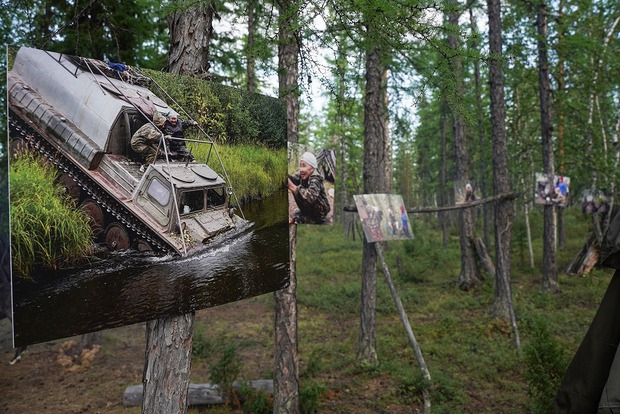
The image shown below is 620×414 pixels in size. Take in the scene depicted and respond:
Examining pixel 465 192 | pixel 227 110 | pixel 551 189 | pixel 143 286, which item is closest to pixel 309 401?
pixel 143 286

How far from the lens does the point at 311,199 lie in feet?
14.5

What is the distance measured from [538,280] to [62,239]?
45.3 ft

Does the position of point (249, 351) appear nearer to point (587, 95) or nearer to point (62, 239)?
point (62, 239)

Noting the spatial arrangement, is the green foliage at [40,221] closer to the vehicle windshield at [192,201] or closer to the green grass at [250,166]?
the vehicle windshield at [192,201]

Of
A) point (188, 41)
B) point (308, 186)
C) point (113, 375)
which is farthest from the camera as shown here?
point (113, 375)

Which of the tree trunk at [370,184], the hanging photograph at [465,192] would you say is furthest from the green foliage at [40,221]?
the hanging photograph at [465,192]

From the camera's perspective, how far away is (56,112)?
6.81ft

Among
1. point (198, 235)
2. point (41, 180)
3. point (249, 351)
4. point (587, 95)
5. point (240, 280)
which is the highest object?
point (587, 95)

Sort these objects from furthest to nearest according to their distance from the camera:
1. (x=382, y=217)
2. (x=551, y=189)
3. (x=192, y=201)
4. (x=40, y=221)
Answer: (x=551, y=189) → (x=382, y=217) → (x=192, y=201) → (x=40, y=221)

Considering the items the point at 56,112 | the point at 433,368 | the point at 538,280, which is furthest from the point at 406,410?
the point at 538,280

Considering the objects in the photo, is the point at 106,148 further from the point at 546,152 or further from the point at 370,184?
the point at 546,152

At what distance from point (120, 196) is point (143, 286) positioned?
514mm

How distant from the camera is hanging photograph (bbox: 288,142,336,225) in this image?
429 centimetres

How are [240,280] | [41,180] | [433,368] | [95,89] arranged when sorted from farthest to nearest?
[433,368] → [240,280] → [95,89] → [41,180]
